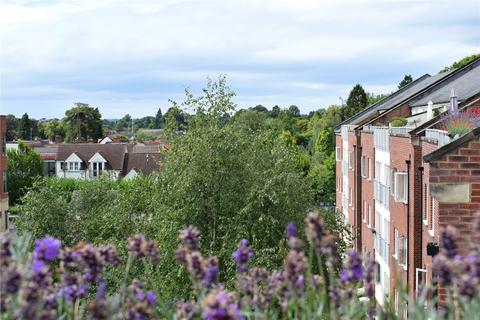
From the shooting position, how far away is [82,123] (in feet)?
450

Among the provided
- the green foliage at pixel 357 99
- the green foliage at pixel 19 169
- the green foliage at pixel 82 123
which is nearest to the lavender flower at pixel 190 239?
the green foliage at pixel 19 169

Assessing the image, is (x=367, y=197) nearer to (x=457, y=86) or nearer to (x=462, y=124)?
(x=457, y=86)

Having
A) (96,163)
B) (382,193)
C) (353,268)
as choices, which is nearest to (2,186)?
(382,193)

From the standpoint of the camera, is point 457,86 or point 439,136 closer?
point 439,136

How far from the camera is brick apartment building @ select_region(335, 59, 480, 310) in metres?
11.8

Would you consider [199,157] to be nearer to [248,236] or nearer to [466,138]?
[248,236]

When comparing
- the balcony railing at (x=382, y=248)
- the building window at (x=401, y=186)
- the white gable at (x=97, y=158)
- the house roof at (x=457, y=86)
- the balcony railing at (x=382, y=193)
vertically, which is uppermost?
the house roof at (x=457, y=86)

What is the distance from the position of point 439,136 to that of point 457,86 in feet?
54.1

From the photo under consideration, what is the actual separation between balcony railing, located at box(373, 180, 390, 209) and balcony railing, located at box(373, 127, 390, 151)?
1.42 m

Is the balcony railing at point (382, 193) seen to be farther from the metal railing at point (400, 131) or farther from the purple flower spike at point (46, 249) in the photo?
the purple flower spike at point (46, 249)

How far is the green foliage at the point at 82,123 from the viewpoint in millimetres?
135125

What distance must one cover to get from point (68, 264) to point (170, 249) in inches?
791

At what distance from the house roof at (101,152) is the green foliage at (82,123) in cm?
4177

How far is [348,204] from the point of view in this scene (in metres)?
43.5
